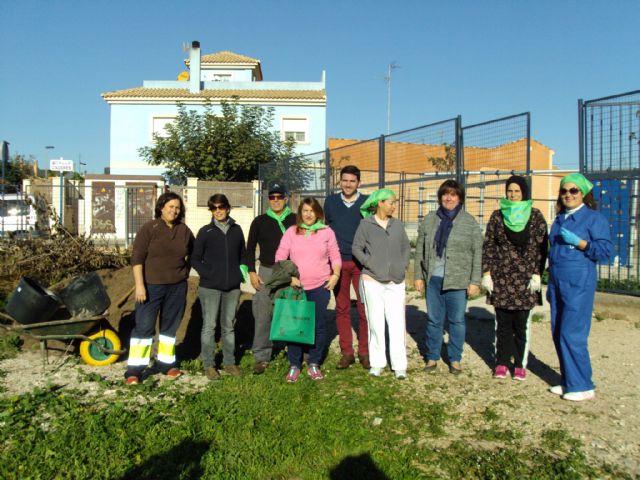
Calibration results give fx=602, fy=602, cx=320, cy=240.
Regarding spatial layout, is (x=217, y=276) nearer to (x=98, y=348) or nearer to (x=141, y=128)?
(x=98, y=348)

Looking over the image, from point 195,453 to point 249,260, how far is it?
244 cm

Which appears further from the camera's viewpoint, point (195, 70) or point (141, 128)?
point (195, 70)

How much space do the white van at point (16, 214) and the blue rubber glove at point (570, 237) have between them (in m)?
9.08

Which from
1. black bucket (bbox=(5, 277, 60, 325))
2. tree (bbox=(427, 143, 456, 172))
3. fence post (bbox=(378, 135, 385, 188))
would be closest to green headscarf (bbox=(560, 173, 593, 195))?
tree (bbox=(427, 143, 456, 172))

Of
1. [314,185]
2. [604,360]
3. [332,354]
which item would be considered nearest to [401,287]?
[332,354]

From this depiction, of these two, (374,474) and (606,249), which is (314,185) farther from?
(374,474)

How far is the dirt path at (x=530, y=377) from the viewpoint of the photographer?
15.0 feet

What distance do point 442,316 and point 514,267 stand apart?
913 millimetres

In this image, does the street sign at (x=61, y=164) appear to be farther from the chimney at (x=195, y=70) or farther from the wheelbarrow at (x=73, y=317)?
the chimney at (x=195, y=70)

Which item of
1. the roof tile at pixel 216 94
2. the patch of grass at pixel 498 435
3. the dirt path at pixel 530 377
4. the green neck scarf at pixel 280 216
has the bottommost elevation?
the patch of grass at pixel 498 435

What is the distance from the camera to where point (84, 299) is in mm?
6277

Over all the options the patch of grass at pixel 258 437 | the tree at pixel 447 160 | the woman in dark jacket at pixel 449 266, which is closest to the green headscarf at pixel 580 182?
the woman in dark jacket at pixel 449 266

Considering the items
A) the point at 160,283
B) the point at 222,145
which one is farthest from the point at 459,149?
the point at 222,145

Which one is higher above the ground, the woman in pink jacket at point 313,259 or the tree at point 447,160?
the tree at point 447,160
